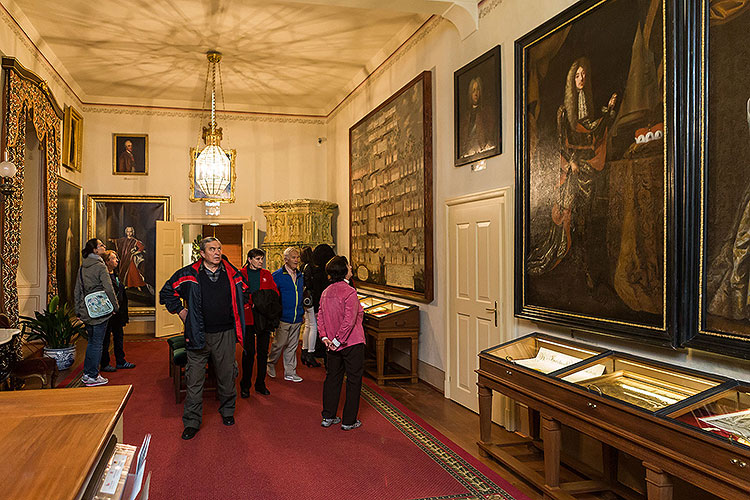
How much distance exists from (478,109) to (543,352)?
8.82 feet

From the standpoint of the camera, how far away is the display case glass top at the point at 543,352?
4301mm

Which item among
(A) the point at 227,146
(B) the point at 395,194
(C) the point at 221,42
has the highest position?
(C) the point at 221,42

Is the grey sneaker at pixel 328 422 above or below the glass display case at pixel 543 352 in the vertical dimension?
below

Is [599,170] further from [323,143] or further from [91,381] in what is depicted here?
[323,143]

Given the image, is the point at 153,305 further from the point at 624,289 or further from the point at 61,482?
the point at 61,482

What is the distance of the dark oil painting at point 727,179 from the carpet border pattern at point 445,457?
1.75 metres

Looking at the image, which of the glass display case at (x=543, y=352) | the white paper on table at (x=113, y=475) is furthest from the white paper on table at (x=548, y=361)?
the white paper on table at (x=113, y=475)

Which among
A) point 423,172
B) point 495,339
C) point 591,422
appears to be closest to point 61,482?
point 591,422

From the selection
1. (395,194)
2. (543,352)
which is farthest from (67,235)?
(543,352)

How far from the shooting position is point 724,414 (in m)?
2.92

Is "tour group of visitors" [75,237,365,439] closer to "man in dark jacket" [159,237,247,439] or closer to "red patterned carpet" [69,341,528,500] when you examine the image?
"man in dark jacket" [159,237,247,439]

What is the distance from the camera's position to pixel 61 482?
1.58 m

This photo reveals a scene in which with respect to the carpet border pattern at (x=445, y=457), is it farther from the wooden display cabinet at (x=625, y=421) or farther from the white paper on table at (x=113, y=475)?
the white paper on table at (x=113, y=475)

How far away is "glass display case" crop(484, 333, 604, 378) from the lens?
14.1 ft
